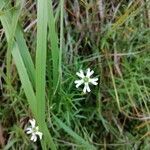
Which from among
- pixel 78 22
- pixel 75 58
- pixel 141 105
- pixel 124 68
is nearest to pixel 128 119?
pixel 141 105

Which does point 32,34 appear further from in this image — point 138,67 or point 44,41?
point 138,67

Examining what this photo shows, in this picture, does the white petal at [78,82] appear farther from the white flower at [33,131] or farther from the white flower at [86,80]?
the white flower at [33,131]

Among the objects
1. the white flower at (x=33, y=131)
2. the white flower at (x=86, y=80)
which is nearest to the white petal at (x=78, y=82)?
the white flower at (x=86, y=80)

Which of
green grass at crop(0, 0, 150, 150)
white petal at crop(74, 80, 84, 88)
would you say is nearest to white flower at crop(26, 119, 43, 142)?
green grass at crop(0, 0, 150, 150)

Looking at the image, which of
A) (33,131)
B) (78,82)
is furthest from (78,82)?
(33,131)

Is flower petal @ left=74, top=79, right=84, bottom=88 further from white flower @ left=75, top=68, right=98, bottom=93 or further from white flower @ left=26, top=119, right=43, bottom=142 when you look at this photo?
white flower @ left=26, top=119, right=43, bottom=142

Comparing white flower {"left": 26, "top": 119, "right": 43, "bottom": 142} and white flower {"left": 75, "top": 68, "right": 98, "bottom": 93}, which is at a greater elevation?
white flower {"left": 75, "top": 68, "right": 98, "bottom": 93}

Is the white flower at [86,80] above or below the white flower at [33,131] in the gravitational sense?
above

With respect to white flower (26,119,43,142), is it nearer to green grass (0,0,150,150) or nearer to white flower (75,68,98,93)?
green grass (0,0,150,150)
